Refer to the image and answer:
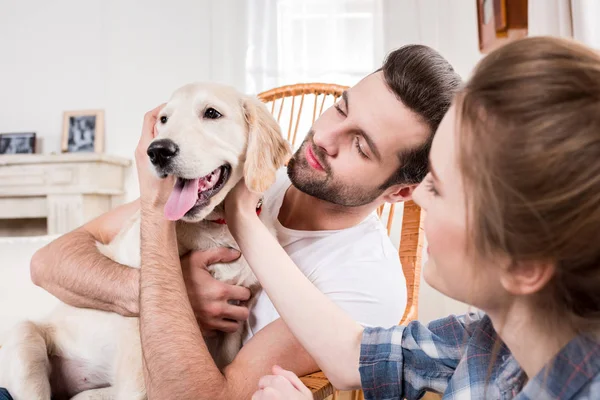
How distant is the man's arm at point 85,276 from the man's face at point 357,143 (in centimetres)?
→ 45

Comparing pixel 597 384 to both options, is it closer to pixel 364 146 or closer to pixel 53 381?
pixel 364 146

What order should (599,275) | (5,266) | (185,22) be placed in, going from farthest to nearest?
1. (185,22)
2. (5,266)
3. (599,275)

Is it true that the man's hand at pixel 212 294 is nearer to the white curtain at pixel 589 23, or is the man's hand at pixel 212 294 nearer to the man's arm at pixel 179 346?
the man's arm at pixel 179 346

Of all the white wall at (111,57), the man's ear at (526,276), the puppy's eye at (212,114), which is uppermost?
the white wall at (111,57)

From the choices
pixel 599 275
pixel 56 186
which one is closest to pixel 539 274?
pixel 599 275

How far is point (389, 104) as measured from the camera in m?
1.26

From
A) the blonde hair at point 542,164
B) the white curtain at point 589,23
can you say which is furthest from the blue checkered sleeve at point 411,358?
the white curtain at point 589,23

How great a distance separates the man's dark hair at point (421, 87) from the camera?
4.07 ft

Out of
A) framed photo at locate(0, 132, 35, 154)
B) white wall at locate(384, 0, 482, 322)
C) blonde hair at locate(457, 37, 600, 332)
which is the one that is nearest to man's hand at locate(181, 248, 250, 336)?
blonde hair at locate(457, 37, 600, 332)

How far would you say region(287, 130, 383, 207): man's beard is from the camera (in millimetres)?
1280

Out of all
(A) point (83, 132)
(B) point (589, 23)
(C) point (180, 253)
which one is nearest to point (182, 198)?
(C) point (180, 253)

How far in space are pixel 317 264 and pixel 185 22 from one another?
3264 mm

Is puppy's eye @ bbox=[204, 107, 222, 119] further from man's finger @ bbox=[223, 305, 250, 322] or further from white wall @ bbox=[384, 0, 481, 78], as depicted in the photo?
white wall @ bbox=[384, 0, 481, 78]

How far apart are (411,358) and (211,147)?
58 cm
